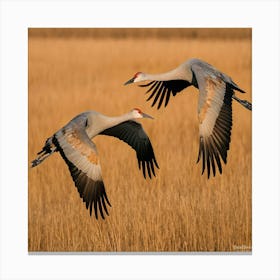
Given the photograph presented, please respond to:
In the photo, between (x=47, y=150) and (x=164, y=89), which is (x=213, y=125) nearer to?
(x=164, y=89)

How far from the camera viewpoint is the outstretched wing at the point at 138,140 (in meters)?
10.6

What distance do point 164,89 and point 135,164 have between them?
611 mm

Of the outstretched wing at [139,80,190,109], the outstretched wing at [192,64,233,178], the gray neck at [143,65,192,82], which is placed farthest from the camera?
the outstretched wing at [139,80,190,109]

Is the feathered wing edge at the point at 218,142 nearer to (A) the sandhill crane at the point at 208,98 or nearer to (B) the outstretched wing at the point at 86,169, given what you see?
(A) the sandhill crane at the point at 208,98

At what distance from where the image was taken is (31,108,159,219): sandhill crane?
33.3 ft

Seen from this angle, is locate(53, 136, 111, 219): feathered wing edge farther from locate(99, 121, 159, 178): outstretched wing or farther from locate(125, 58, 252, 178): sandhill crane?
locate(125, 58, 252, 178): sandhill crane

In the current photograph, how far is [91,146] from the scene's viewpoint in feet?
33.3

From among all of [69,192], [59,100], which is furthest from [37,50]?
[69,192]

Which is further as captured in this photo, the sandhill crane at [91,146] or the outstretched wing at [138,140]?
the outstretched wing at [138,140]

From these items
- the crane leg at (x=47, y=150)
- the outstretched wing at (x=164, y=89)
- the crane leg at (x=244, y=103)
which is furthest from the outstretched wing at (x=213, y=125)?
the crane leg at (x=47, y=150)

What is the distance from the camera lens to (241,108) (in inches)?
411

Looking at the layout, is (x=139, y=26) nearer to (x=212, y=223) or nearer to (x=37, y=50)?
(x=37, y=50)

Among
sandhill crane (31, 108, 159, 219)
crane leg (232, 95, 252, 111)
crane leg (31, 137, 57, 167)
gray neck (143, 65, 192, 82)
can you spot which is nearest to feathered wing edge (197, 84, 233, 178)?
crane leg (232, 95, 252, 111)

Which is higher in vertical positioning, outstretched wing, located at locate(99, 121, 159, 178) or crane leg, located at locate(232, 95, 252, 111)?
crane leg, located at locate(232, 95, 252, 111)
